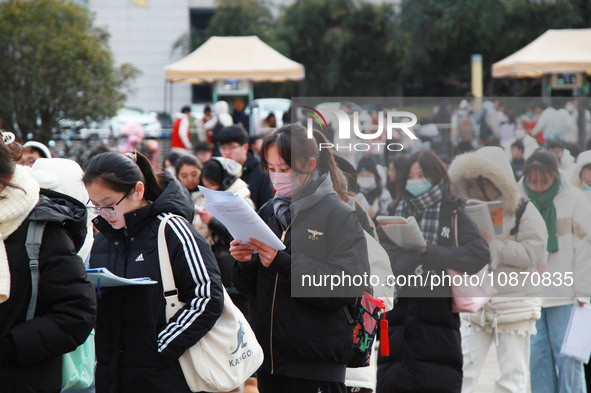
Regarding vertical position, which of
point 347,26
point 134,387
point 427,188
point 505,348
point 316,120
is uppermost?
point 347,26

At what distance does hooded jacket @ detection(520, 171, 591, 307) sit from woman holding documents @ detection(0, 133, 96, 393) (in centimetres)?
303

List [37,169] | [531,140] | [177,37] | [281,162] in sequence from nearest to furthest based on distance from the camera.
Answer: [281,162]
[37,169]
[531,140]
[177,37]

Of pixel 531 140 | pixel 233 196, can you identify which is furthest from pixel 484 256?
pixel 233 196

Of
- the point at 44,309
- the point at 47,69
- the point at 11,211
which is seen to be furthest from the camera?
the point at 47,69

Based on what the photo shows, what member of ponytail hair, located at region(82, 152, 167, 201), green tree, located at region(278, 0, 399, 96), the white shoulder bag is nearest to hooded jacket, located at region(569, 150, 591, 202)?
the white shoulder bag

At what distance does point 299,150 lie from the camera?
3998 millimetres

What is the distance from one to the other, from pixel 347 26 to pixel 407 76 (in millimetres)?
3730

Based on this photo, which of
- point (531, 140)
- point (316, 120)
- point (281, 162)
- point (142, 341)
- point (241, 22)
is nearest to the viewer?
point (142, 341)

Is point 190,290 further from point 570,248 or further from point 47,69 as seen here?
point 47,69

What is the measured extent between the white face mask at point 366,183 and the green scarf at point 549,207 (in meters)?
0.91

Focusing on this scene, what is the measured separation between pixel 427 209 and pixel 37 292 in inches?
95.6

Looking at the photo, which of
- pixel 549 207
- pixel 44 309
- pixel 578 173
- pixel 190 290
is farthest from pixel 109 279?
pixel 578 173

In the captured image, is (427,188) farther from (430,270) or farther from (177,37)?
(177,37)

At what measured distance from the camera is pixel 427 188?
473cm
